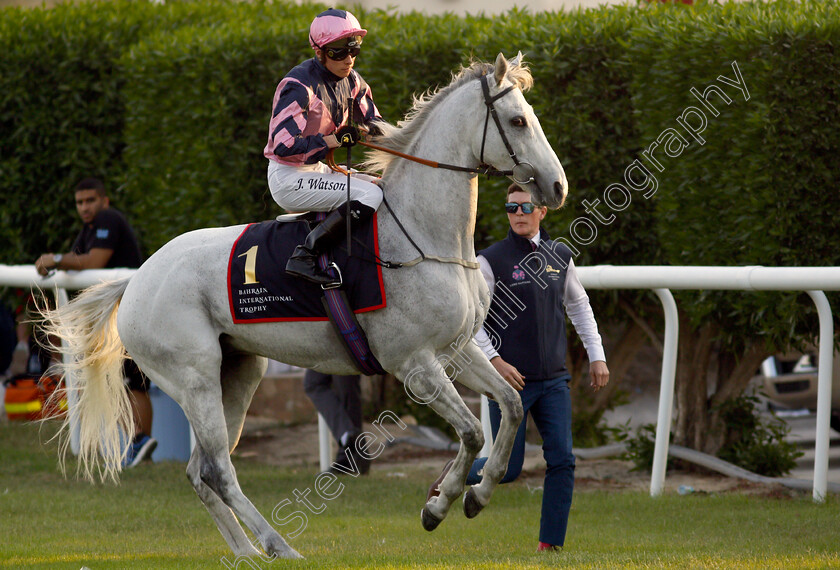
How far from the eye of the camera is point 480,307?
16.1 ft

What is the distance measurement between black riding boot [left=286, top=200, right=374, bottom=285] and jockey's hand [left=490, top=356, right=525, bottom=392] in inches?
36.7

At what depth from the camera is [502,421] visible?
4.89 meters

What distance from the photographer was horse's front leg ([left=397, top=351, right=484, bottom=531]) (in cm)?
477

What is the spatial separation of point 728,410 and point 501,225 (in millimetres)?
2046

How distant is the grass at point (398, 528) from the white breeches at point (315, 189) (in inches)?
64.2

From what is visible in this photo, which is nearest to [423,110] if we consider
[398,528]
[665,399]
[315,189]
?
[315,189]

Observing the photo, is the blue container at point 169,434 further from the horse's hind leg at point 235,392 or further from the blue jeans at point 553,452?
the blue jeans at point 553,452

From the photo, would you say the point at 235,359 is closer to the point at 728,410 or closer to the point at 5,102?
the point at 728,410

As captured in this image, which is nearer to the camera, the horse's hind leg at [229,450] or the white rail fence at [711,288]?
the horse's hind leg at [229,450]

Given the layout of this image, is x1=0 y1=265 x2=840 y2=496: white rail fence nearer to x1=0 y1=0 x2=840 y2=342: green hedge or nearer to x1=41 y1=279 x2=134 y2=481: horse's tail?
x1=0 y1=0 x2=840 y2=342: green hedge

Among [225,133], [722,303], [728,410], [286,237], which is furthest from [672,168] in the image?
[225,133]

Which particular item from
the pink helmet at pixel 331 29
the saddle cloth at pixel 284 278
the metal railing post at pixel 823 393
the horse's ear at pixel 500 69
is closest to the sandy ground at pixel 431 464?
the metal railing post at pixel 823 393

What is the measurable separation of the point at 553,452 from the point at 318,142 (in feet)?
6.14

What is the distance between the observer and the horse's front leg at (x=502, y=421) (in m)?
4.86
